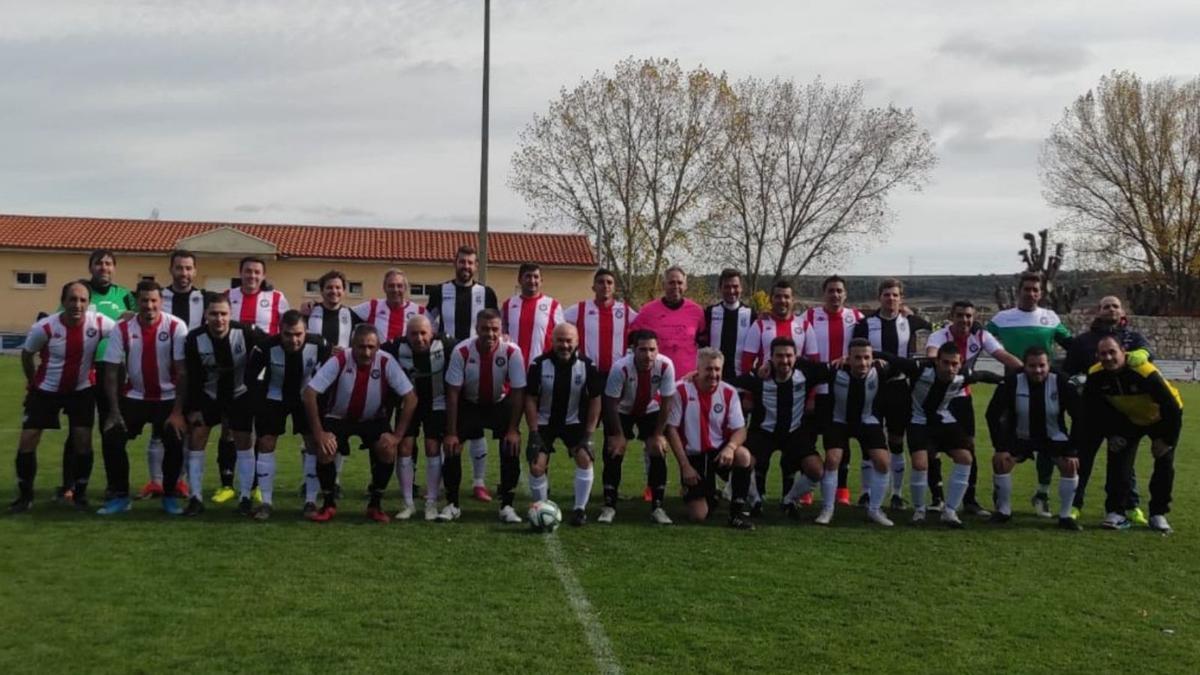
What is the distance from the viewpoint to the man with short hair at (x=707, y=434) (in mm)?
6922

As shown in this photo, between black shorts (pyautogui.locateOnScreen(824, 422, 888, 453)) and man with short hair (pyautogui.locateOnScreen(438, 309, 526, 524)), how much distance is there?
215cm

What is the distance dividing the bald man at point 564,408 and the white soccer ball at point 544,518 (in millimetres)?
229

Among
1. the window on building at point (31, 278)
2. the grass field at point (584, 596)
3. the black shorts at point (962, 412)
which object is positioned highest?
the window on building at point (31, 278)

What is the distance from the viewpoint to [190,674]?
3984 millimetres

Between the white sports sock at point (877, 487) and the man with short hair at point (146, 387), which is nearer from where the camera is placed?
the man with short hair at point (146, 387)

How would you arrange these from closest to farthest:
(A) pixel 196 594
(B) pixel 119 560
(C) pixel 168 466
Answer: (A) pixel 196 594
(B) pixel 119 560
(C) pixel 168 466

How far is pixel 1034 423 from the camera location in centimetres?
726

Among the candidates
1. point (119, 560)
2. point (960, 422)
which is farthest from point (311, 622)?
point (960, 422)

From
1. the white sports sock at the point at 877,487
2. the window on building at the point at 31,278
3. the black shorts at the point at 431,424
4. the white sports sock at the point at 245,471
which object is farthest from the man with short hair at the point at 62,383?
the window on building at the point at 31,278

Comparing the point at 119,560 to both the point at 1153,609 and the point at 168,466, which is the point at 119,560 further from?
the point at 1153,609

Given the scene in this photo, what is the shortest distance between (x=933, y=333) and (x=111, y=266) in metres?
6.04

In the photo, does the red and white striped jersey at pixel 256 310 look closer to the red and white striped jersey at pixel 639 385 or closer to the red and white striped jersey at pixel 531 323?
the red and white striped jersey at pixel 531 323

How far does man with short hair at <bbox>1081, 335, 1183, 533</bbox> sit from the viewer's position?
706 centimetres

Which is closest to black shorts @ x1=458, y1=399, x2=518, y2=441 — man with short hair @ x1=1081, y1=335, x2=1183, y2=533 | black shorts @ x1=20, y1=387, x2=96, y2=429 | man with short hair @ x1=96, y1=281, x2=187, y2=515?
man with short hair @ x1=96, y1=281, x2=187, y2=515
